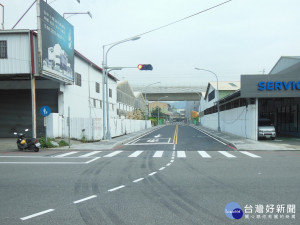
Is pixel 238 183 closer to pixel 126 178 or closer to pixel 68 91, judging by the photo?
pixel 126 178

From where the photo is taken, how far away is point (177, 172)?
31.5ft

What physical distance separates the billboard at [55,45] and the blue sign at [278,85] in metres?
17.3

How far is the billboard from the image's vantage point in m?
19.2

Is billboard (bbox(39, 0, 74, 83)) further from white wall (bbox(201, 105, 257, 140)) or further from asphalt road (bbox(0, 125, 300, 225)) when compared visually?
white wall (bbox(201, 105, 257, 140))

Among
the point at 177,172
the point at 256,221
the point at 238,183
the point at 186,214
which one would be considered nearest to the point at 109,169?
the point at 177,172

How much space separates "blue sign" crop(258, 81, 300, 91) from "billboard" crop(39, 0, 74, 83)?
56.7 ft

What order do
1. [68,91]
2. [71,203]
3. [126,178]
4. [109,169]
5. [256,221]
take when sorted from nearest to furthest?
[256,221], [71,203], [126,178], [109,169], [68,91]

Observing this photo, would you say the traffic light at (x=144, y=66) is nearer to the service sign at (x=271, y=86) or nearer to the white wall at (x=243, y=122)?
the service sign at (x=271, y=86)

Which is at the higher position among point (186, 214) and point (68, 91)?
point (68, 91)

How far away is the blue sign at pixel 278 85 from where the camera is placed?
22.7m

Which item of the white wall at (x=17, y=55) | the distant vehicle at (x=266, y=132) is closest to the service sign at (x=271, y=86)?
the distant vehicle at (x=266, y=132)

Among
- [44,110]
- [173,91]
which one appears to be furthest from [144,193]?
[173,91]

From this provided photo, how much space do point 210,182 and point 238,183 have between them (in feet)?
2.68

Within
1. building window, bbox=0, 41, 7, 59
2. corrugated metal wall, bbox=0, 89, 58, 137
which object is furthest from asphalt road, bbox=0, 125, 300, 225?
corrugated metal wall, bbox=0, 89, 58, 137
